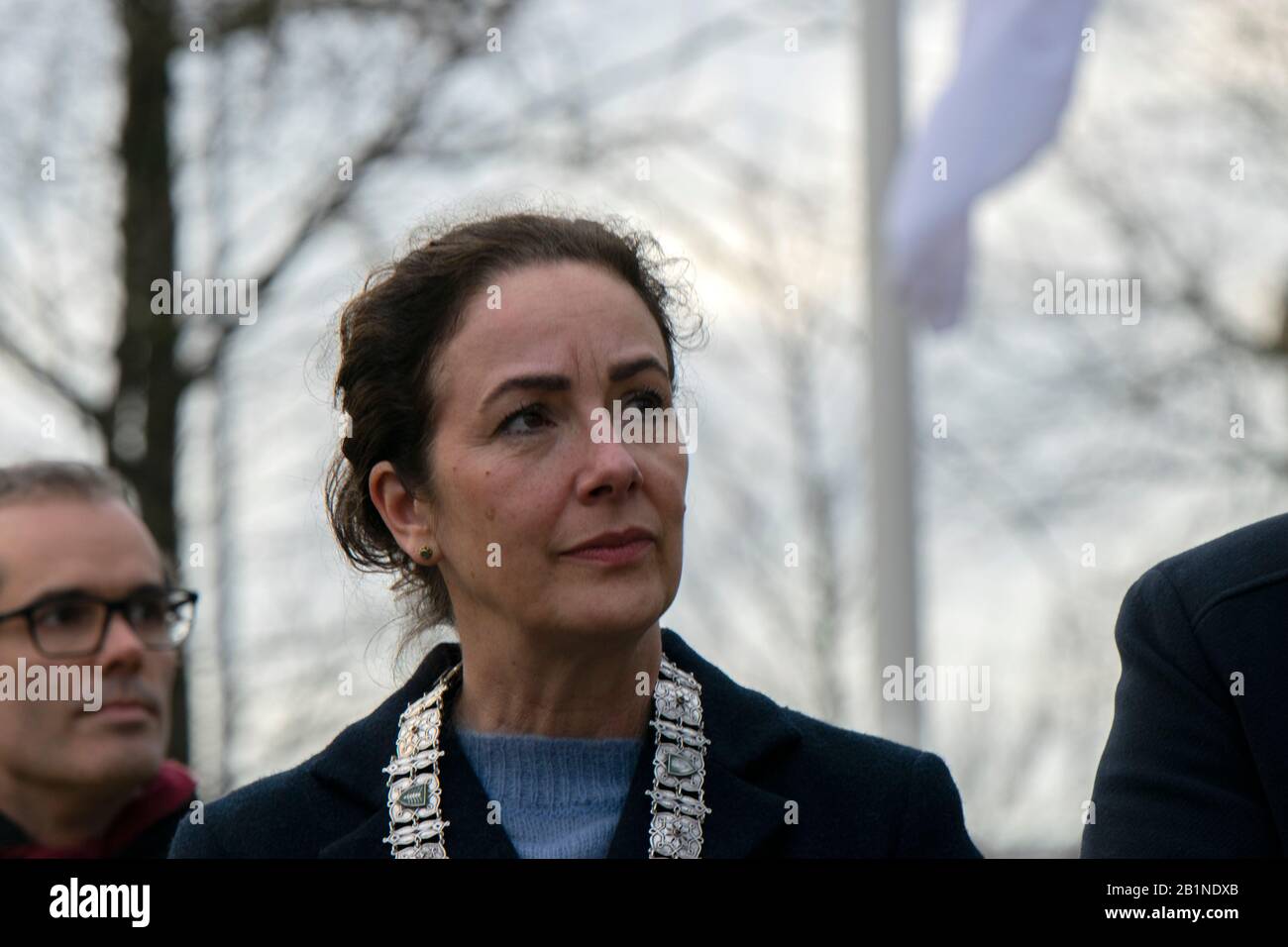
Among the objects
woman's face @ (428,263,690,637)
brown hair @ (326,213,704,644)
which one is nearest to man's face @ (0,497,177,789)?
brown hair @ (326,213,704,644)

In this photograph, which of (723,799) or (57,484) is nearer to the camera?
(723,799)

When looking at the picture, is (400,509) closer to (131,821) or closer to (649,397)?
(649,397)

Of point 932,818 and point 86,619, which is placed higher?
point 86,619

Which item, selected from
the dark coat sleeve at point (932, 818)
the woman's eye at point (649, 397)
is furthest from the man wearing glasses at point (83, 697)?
the dark coat sleeve at point (932, 818)

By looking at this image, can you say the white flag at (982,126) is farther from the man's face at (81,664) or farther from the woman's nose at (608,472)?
the woman's nose at (608,472)

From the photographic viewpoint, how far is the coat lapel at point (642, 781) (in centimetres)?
329

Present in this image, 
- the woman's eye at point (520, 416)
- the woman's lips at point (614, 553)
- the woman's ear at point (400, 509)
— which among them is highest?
the woman's eye at point (520, 416)

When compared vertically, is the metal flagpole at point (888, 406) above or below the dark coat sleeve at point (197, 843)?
above

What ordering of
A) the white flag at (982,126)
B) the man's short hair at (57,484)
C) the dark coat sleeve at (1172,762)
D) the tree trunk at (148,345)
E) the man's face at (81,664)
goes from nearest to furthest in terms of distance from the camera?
the dark coat sleeve at (1172,762)
the man's face at (81,664)
the man's short hair at (57,484)
the white flag at (982,126)
the tree trunk at (148,345)

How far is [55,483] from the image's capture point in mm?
4660

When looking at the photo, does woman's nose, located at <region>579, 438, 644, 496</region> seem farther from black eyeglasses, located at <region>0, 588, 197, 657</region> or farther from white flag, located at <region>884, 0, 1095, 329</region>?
white flag, located at <region>884, 0, 1095, 329</region>

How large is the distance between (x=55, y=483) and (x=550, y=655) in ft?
5.60

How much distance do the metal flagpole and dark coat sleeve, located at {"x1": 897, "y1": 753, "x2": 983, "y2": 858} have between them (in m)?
4.12

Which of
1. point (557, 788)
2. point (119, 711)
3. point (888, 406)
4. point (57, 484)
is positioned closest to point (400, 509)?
point (557, 788)
